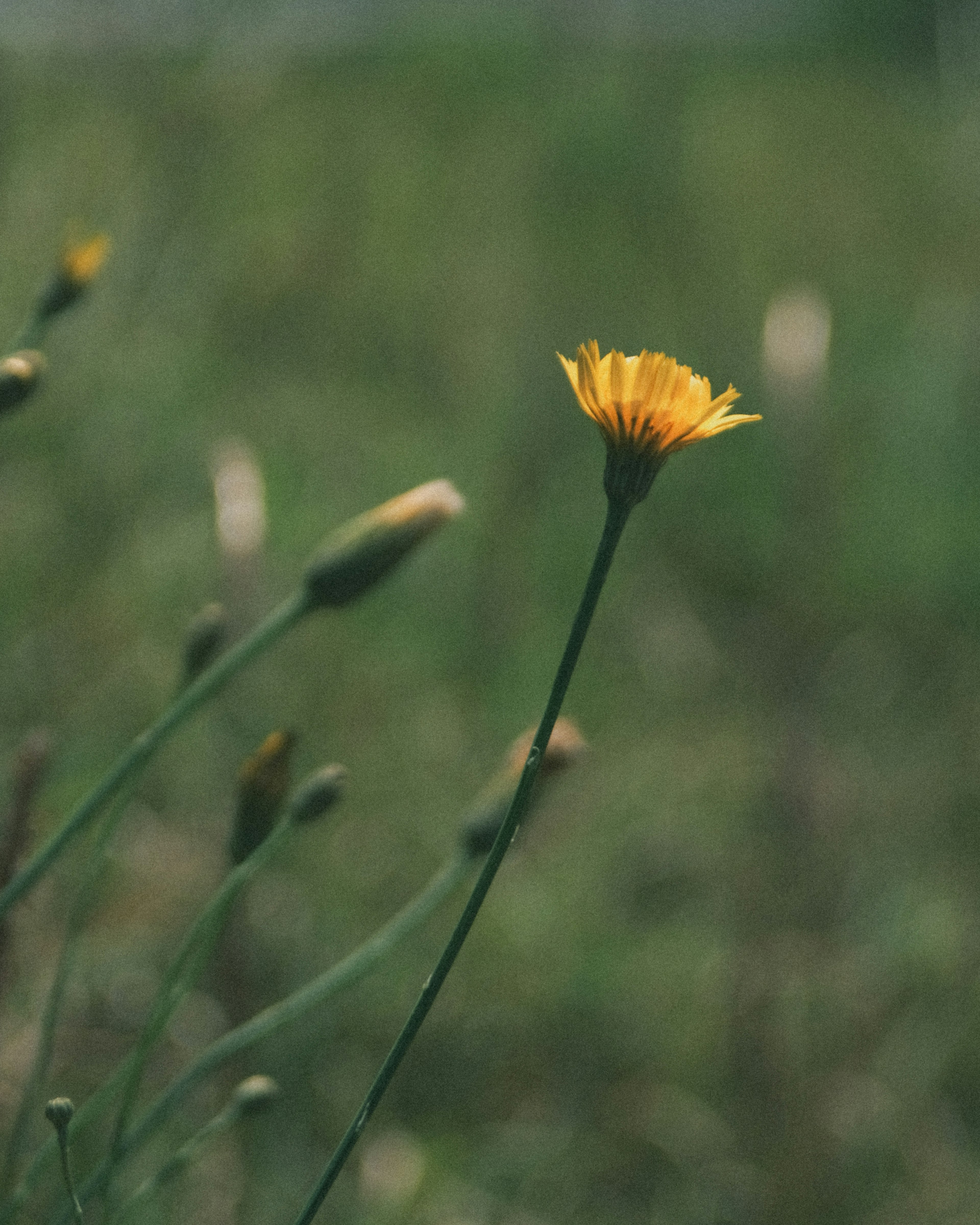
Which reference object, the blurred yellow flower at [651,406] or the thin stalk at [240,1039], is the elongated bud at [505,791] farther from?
the blurred yellow flower at [651,406]

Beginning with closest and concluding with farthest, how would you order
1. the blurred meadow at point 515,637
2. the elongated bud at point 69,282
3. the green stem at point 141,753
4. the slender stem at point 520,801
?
the slender stem at point 520,801
the green stem at point 141,753
the elongated bud at point 69,282
the blurred meadow at point 515,637

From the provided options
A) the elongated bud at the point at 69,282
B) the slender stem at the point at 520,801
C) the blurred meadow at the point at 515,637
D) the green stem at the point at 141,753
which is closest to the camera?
the slender stem at the point at 520,801

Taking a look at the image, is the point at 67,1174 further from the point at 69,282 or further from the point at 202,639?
the point at 69,282

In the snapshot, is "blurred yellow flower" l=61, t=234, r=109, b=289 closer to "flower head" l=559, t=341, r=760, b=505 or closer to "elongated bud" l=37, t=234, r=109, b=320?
"elongated bud" l=37, t=234, r=109, b=320

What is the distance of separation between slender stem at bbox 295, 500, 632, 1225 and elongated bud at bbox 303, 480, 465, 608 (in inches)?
5.7

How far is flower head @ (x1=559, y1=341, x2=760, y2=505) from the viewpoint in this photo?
0.85 ft

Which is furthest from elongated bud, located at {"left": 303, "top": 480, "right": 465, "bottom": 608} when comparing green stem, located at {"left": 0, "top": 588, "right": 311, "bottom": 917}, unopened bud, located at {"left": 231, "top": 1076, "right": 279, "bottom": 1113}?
unopened bud, located at {"left": 231, "top": 1076, "right": 279, "bottom": 1113}

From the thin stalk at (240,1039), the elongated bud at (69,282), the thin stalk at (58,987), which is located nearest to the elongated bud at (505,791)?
the thin stalk at (240,1039)

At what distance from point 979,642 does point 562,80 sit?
969 millimetres

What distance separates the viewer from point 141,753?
328 mm

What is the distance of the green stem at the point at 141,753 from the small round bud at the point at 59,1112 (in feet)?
0.21

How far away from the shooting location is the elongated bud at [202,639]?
0.39m

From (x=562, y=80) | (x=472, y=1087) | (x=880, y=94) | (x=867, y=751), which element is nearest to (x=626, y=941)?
(x=472, y=1087)

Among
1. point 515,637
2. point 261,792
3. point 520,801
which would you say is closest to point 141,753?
point 261,792
